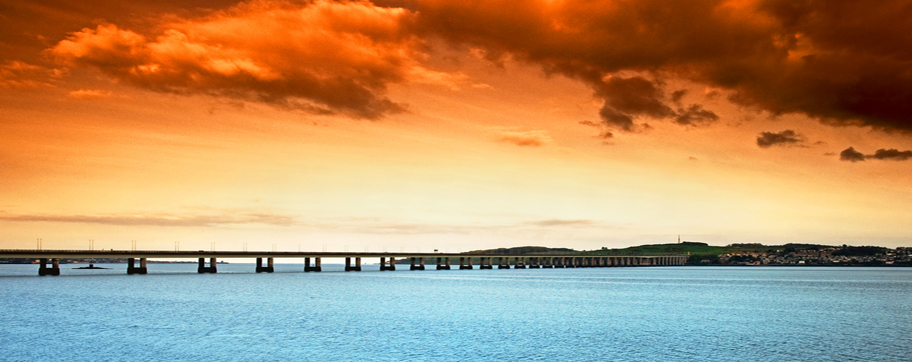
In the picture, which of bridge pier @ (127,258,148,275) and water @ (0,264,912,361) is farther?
bridge pier @ (127,258,148,275)

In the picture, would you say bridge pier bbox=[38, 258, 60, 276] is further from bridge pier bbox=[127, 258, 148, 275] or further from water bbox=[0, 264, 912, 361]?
water bbox=[0, 264, 912, 361]

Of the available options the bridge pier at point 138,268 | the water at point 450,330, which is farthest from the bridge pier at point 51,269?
the water at point 450,330

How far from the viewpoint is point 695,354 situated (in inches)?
1750

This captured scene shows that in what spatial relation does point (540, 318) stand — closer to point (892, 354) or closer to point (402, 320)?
point (402, 320)

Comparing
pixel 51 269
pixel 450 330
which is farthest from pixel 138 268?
pixel 450 330

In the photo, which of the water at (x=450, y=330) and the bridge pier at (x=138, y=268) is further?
the bridge pier at (x=138, y=268)

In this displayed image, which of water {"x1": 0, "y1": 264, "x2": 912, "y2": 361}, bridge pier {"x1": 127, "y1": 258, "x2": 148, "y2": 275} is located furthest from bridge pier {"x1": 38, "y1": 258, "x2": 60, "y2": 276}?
water {"x1": 0, "y1": 264, "x2": 912, "y2": 361}

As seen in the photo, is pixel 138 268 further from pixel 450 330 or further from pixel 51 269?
pixel 450 330

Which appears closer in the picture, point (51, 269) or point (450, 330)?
point (450, 330)

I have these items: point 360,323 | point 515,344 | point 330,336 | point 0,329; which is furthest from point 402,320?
point 0,329

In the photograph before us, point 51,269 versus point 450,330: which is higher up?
point 450,330

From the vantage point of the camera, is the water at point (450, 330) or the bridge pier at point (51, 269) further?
the bridge pier at point (51, 269)

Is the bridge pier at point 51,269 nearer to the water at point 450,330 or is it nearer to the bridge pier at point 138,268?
the bridge pier at point 138,268

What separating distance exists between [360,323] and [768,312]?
43959 mm
